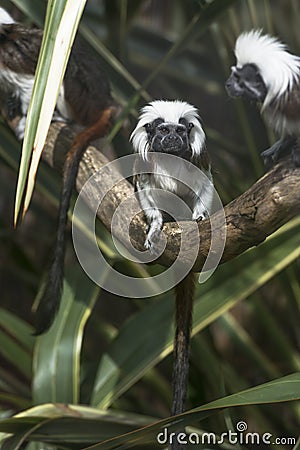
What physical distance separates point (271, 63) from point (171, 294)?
Answer: 1.74ft

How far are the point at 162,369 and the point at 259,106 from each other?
111cm

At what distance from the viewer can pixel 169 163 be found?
2.66 ft

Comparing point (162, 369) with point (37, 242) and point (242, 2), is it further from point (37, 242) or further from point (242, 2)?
point (242, 2)

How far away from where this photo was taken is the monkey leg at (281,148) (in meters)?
0.81

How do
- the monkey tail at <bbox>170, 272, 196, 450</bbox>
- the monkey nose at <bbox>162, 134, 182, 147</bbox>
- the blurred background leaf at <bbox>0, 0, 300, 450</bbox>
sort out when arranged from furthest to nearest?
1. the blurred background leaf at <bbox>0, 0, 300, 450</bbox>
2. the monkey tail at <bbox>170, 272, 196, 450</bbox>
3. the monkey nose at <bbox>162, 134, 182, 147</bbox>

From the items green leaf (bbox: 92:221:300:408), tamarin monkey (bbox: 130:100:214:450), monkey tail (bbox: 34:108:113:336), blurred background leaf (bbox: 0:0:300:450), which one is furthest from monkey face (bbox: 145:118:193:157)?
green leaf (bbox: 92:221:300:408)

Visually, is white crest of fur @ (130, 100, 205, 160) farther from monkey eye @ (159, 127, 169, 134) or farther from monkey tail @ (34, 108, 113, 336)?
monkey tail @ (34, 108, 113, 336)

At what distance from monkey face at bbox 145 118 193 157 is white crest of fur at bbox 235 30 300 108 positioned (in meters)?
0.09

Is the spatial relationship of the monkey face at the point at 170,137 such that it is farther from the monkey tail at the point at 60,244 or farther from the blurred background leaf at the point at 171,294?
the monkey tail at the point at 60,244

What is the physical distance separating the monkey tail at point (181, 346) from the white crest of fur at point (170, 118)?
188 mm

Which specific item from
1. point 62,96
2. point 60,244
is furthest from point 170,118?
point 62,96

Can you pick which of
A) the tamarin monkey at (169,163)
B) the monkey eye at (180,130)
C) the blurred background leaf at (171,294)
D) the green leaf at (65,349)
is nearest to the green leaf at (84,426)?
the blurred background leaf at (171,294)

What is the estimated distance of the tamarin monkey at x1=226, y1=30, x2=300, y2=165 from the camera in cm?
81

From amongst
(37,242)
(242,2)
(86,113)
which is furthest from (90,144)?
(37,242)
